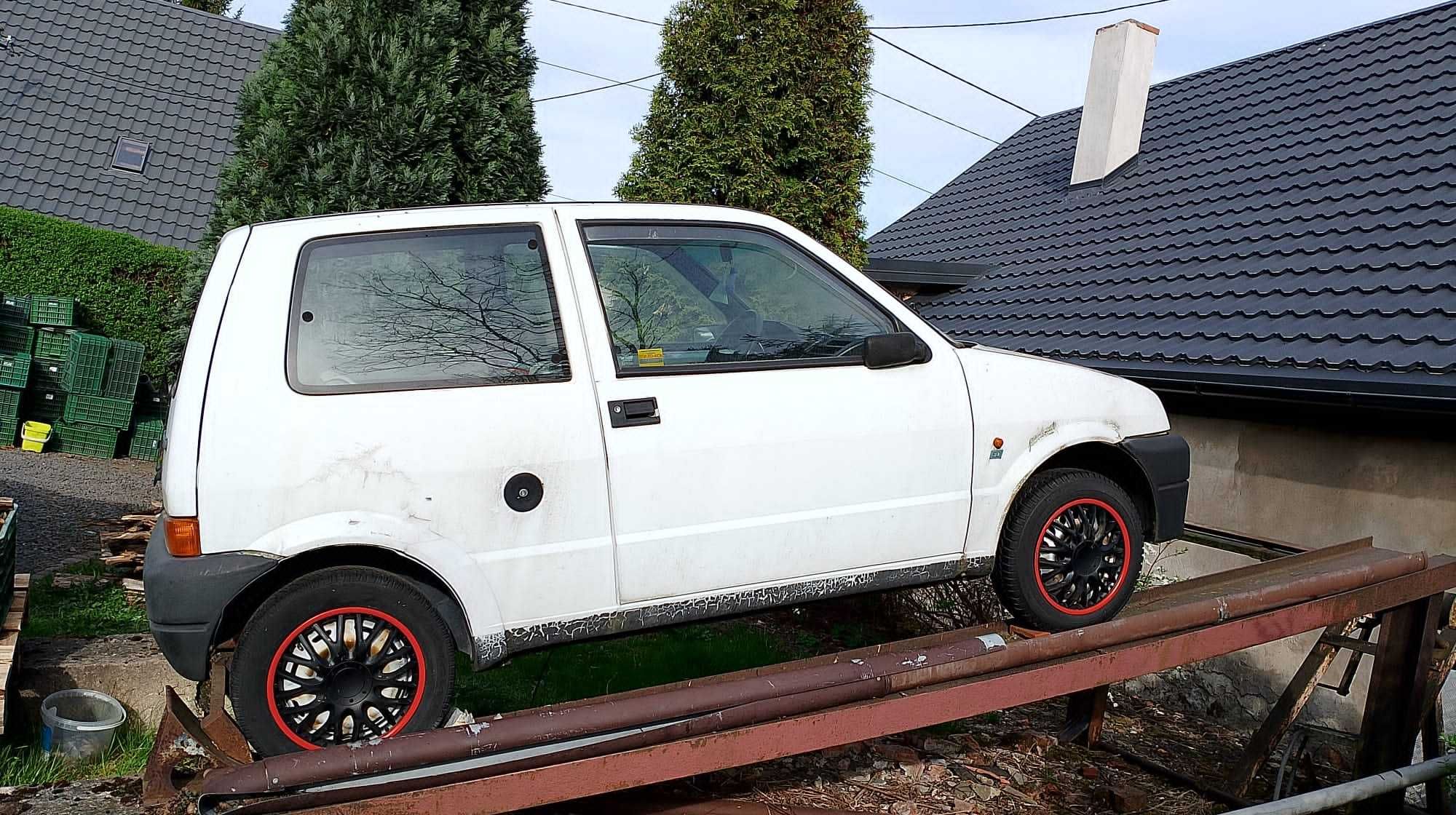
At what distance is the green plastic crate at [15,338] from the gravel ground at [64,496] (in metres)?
1.05

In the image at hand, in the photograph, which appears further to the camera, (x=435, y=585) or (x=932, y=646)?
(x=932, y=646)

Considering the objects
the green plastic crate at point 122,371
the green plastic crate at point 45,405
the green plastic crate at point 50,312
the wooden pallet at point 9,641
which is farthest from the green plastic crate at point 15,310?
the wooden pallet at point 9,641

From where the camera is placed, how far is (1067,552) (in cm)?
424

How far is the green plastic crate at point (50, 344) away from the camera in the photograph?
446 inches

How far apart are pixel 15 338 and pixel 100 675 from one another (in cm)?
803

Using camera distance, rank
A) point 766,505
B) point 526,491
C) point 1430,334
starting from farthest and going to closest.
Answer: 1. point 1430,334
2. point 766,505
3. point 526,491

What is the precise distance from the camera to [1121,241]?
10.6 metres

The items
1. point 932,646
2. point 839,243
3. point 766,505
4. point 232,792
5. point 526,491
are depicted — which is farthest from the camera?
point 839,243

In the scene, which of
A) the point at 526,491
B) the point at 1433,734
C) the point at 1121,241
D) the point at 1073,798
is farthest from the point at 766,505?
the point at 1121,241

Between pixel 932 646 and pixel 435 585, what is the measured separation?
6.11 ft

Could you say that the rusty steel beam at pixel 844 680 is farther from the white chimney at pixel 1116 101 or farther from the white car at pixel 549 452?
the white chimney at pixel 1116 101

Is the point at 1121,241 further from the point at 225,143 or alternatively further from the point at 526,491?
the point at 225,143

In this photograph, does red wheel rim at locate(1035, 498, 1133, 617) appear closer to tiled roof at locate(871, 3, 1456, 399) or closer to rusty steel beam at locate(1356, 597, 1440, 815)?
rusty steel beam at locate(1356, 597, 1440, 815)

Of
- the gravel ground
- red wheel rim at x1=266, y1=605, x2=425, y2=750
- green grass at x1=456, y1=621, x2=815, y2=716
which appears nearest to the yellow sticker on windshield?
red wheel rim at x1=266, y1=605, x2=425, y2=750
